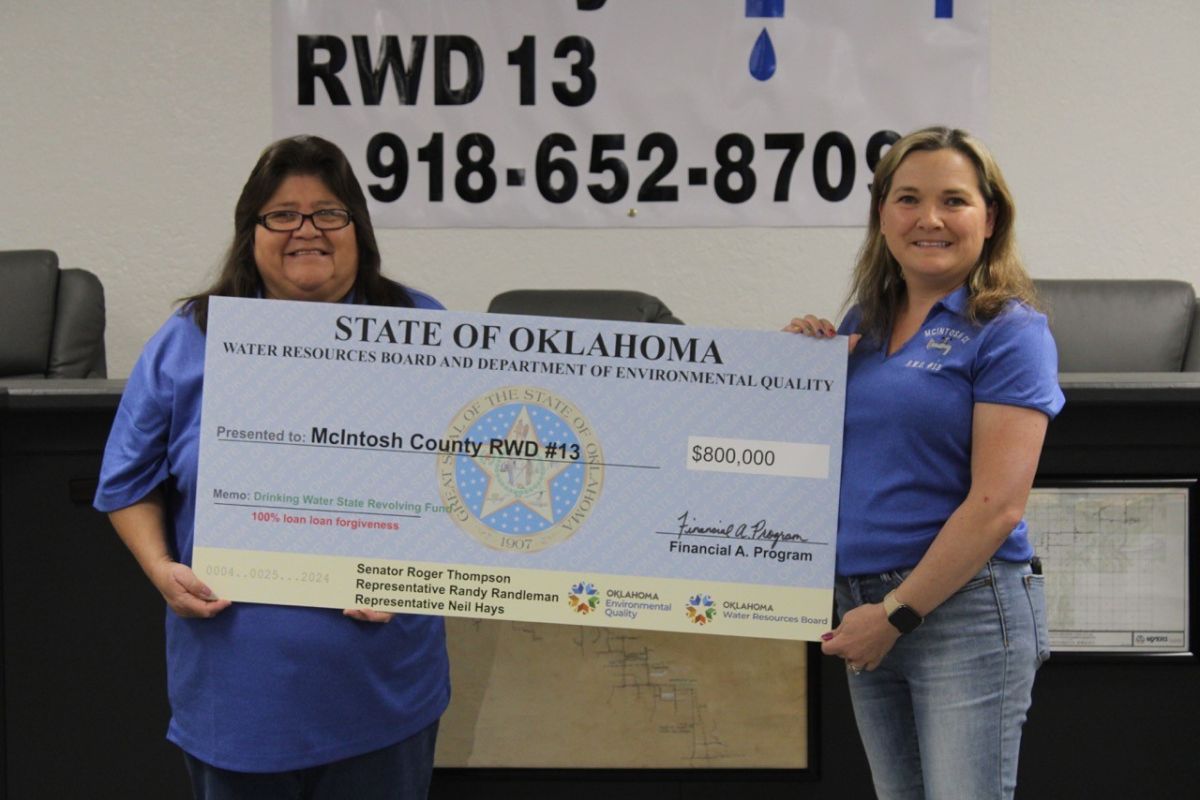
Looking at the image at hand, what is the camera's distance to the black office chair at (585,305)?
3037mm

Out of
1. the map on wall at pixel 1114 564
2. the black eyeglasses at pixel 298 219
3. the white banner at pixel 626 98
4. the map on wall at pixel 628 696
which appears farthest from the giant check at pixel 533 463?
the white banner at pixel 626 98

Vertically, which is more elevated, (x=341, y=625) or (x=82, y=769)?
(x=341, y=625)

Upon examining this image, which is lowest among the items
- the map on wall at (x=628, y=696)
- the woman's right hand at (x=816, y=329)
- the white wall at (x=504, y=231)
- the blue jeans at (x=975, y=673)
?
the map on wall at (x=628, y=696)

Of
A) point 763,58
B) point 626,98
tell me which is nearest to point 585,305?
point 626,98

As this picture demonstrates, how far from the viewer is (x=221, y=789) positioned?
1391mm

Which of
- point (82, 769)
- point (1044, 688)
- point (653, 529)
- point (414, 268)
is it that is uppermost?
point (414, 268)

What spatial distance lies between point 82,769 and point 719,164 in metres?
2.62

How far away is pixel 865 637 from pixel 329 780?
25.9 inches

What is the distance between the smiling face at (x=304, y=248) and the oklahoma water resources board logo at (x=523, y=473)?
0.24 meters

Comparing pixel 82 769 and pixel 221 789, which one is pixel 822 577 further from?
pixel 82 769

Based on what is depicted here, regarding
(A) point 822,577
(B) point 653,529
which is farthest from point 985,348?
(B) point 653,529

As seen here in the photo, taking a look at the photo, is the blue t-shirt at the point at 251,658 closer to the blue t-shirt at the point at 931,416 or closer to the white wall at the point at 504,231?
the blue t-shirt at the point at 931,416

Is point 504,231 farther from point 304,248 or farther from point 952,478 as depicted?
point 952,478

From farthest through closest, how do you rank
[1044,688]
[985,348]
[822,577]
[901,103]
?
1. [901,103]
2. [1044,688]
3. [822,577]
4. [985,348]
